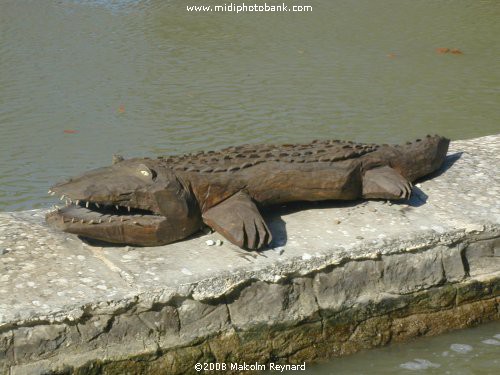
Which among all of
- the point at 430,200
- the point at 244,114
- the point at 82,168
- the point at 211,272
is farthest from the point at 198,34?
the point at 211,272

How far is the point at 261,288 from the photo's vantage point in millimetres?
4531

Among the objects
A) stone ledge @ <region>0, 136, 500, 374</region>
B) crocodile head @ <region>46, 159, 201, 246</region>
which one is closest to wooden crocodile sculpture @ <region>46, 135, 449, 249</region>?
crocodile head @ <region>46, 159, 201, 246</region>

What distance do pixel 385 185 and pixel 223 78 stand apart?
505 centimetres

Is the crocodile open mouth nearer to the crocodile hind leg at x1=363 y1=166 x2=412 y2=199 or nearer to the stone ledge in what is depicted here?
the stone ledge

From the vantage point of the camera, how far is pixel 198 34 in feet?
38.1

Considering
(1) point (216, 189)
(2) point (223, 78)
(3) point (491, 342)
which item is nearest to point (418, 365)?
(3) point (491, 342)

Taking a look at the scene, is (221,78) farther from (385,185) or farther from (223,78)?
(385,185)

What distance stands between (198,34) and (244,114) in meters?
3.32

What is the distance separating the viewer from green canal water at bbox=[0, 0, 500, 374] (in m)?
7.99

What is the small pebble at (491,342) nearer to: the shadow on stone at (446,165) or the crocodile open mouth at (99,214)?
the shadow on stone at (446,165)

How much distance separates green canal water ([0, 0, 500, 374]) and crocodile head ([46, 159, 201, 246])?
5.32 ft

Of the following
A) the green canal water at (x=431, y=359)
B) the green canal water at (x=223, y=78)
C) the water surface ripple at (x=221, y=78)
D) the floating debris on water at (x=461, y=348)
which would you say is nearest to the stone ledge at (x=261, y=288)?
the green canal water at (x=431, y=359)

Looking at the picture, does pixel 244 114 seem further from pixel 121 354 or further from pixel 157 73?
pixel 121 354

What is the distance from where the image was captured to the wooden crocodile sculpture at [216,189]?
4590mm
